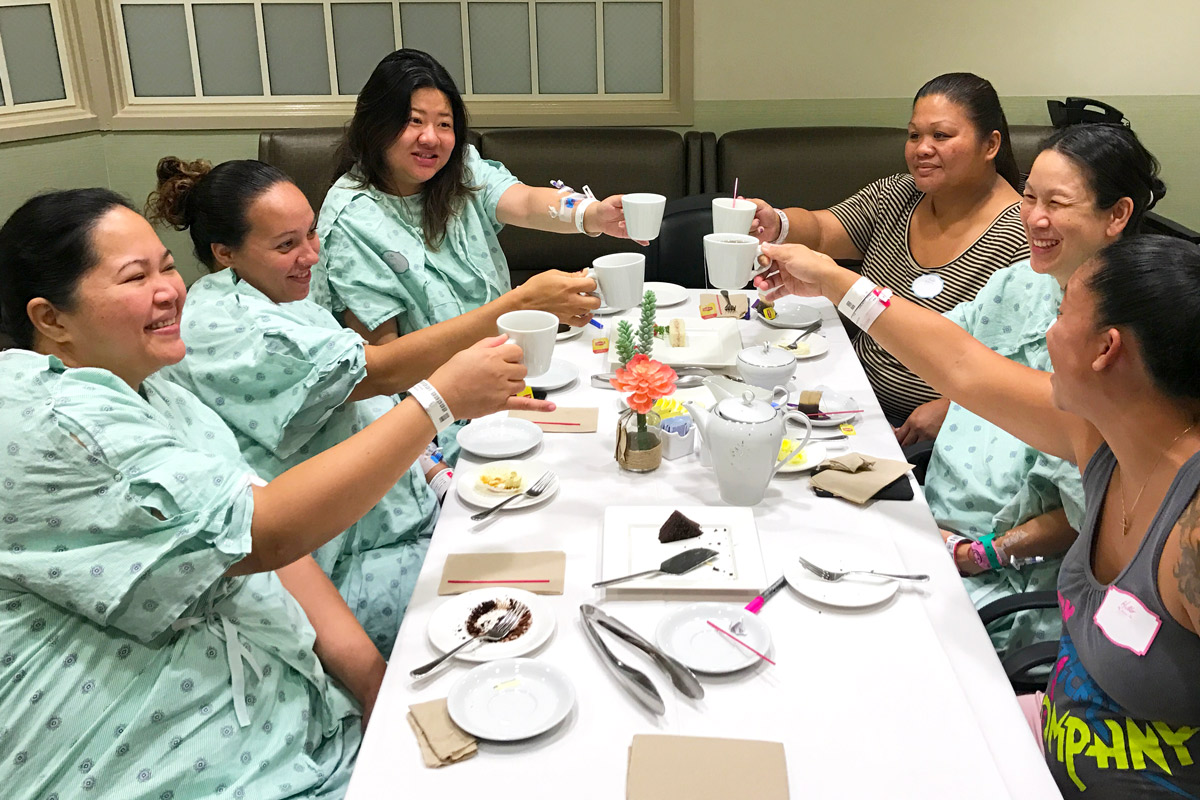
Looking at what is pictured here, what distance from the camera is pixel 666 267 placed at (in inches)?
135

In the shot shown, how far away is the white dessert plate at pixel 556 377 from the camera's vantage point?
206 cm

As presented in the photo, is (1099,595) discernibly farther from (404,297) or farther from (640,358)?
(404,297)

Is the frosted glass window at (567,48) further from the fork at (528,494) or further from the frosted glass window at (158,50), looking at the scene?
the fork at (528,494)

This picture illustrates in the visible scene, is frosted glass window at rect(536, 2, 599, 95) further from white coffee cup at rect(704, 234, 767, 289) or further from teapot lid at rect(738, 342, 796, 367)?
teapot lid at rect(738, 342, 796, 367)

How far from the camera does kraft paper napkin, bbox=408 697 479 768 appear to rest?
1050 mm

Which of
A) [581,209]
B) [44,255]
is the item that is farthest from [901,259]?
[44,255]

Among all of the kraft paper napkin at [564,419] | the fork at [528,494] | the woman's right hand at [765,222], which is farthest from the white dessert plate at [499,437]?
the woman's right hand at [765,222]

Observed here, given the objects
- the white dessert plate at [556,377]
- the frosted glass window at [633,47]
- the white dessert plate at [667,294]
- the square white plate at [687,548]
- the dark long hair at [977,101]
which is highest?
the frosted glass window at [633,47]

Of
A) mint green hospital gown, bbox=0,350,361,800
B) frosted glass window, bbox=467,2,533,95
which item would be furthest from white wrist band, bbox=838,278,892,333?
frosted glass window, bbox=467,2,533,95

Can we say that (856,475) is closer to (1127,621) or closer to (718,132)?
(1127,621)

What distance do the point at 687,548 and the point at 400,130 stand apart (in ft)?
4.92

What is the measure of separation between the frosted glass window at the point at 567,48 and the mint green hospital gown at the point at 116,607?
3423 millimetres

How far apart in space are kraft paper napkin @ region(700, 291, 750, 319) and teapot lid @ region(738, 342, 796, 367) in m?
0.53

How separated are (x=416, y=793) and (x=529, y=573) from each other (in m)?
0.43
